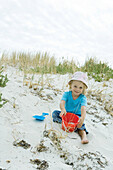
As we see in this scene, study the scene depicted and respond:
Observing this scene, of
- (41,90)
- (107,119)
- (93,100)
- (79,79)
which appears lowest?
(107,119)

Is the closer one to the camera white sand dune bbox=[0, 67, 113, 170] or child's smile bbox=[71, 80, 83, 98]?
white sand dune bbox=[0, 67, 113, 170]

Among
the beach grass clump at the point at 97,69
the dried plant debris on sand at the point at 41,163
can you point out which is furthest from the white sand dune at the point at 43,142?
the beach grass clump at the point at 97,69

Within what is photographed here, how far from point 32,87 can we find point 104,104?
1.95m

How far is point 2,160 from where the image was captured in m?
1.66

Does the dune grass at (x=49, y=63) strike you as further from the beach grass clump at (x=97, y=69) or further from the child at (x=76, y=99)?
the child at (x=76, y=99)

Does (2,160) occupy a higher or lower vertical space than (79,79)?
lower

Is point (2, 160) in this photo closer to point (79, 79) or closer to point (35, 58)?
point (79, 79)

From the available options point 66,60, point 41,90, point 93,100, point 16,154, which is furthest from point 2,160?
point 66,60

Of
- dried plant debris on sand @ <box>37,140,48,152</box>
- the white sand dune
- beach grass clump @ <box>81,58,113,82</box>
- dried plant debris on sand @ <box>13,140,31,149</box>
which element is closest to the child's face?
the white sand dune

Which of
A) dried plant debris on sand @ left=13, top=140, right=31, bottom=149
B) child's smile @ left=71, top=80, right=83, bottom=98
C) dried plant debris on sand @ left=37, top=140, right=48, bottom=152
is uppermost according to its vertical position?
child's smile @ left=71, top=80, right=83, bottom=98

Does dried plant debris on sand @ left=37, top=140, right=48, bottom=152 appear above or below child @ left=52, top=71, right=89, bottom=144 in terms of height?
below

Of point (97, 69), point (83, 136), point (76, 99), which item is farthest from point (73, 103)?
point (97, 69)

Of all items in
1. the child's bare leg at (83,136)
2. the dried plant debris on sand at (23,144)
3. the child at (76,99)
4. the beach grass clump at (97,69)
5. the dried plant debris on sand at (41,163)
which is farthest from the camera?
the beach grass clump at (97,69)

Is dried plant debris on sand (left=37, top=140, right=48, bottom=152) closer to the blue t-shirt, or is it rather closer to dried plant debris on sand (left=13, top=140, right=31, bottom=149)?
dried plant debris on sand (left=13, top=140, right=31, bottom=149)
